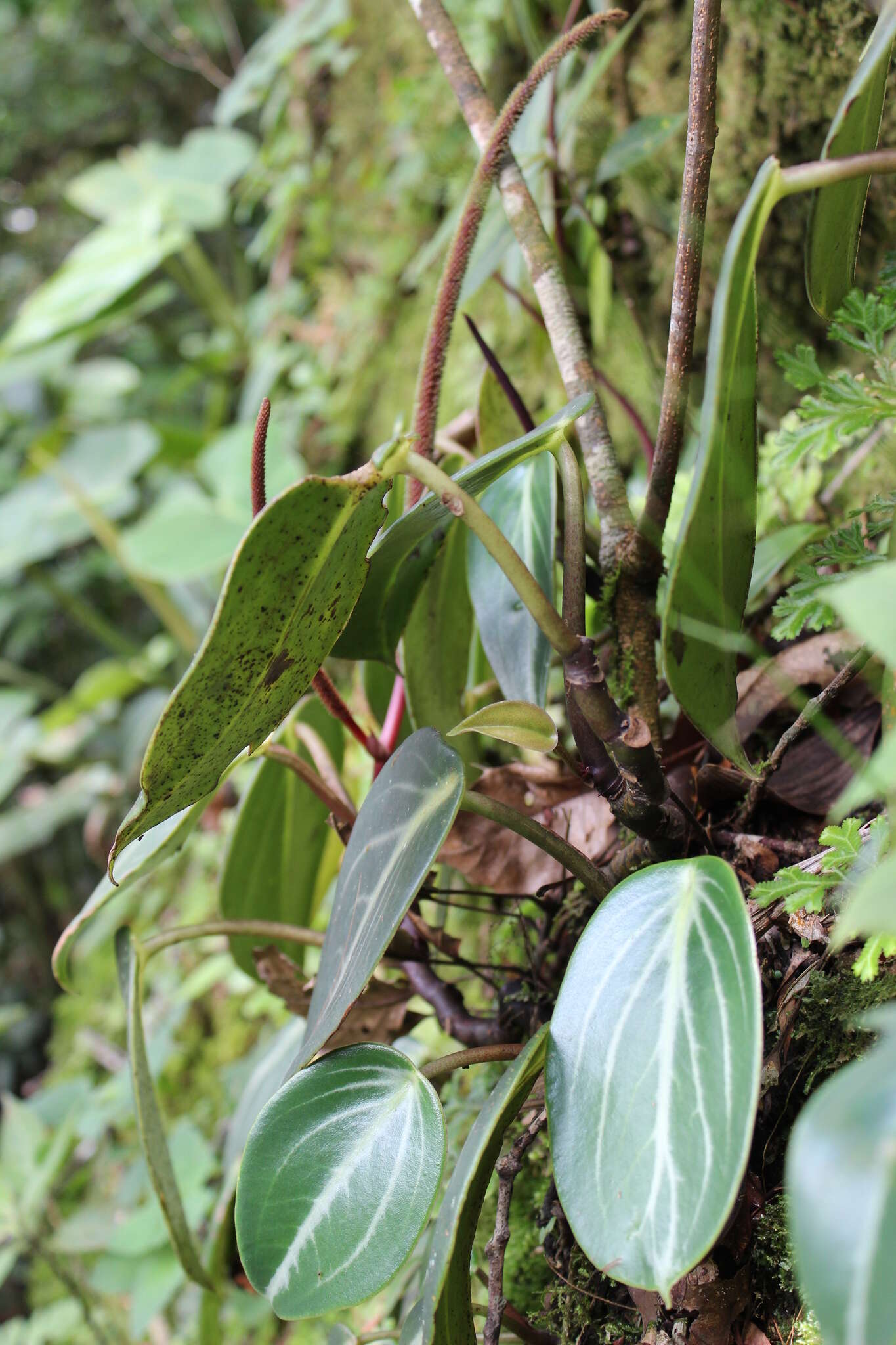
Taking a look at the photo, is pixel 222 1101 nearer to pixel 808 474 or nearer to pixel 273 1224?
pixel 273 1224

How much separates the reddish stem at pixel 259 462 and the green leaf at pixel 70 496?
1793mm

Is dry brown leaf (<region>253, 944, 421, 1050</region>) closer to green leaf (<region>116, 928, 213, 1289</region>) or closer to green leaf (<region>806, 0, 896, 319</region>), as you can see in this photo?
green leaf (<region>116, 928, 213, 1289</region>)

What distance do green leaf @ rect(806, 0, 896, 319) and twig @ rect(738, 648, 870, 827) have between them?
19cm

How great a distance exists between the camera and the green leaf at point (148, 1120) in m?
0.57

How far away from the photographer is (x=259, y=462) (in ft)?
1.44

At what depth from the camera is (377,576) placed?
50 cm

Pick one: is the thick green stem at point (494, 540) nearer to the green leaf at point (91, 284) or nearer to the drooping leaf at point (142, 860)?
the drooping leaf at point (142, 860)

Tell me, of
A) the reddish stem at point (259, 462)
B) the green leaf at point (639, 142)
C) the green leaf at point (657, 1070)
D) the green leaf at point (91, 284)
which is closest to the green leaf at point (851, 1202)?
the green leaf at point (657, 1070)

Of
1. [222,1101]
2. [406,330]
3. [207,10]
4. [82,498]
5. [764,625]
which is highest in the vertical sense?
[207,10]

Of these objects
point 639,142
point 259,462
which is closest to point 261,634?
point 259,462

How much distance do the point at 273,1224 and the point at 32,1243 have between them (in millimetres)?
1081

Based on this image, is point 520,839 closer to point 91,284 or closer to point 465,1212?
point 465,1212

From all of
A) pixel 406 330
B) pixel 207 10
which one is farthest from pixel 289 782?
pixel 207 10

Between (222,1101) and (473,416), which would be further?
(222,1101)
